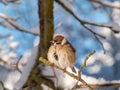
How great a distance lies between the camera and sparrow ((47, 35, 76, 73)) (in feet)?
3.21

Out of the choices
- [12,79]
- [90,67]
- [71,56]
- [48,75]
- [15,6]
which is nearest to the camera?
[71,56]

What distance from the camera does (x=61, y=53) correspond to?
1020 millimetres

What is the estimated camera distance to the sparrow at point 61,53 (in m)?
0.98

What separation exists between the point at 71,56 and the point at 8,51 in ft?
5.33

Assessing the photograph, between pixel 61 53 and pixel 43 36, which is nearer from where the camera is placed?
pixel 61 53

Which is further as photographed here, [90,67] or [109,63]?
[109,63]

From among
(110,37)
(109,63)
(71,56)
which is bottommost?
(109,63)

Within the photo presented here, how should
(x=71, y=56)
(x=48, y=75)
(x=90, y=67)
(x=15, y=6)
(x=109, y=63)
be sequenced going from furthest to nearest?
(x=109, y=63)
(x=15, y=6)
(x=90, y=67)
(x=48, y=75)
(x=71, y=56)

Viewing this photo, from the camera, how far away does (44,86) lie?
48.9 inches

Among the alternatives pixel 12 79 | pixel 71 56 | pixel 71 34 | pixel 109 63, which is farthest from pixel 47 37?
pixel 109 63

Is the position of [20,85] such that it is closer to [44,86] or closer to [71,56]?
[44,86]

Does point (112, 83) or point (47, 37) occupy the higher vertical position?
point (47, 37)

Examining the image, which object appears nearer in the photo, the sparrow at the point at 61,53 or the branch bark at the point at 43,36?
the sparrow at the point at 61,53

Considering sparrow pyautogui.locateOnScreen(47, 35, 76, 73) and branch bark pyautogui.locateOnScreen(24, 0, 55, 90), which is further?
branch bark pyautogui.locateOnScreen(24, 0, 55, 90)
